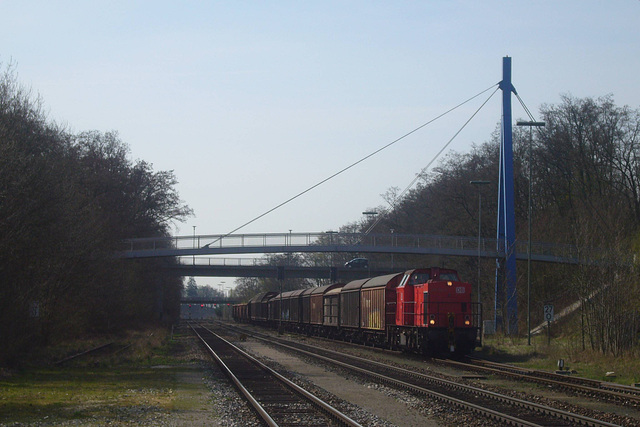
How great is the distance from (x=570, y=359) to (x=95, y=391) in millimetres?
17009

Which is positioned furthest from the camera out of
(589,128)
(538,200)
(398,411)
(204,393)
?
(538,200)

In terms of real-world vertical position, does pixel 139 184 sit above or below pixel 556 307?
above

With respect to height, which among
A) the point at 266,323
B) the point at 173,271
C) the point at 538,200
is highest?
the point at 538,200

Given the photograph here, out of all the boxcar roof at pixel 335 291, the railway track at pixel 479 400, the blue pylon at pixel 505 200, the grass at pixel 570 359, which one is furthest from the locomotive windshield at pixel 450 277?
the blue pylon at pixel 505 200

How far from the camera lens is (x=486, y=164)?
242 feet

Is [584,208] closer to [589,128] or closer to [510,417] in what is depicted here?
[589,128]

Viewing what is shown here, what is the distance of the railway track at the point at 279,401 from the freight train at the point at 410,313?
7.19 metres

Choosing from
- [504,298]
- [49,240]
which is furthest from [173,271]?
[49,240]

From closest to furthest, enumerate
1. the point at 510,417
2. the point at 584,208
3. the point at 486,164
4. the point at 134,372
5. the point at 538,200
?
the point at 510,417 → the point at 134,372 → the point at 584,208 → the point at 538,200 → the point at 486,164

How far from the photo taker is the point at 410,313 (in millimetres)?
30531

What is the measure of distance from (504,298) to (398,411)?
3424cm

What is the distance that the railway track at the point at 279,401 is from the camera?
14.0 m

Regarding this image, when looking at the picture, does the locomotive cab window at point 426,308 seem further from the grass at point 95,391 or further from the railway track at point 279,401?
the grass at point 95,391

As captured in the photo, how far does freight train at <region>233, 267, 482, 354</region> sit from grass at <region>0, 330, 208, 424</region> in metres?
9.05
